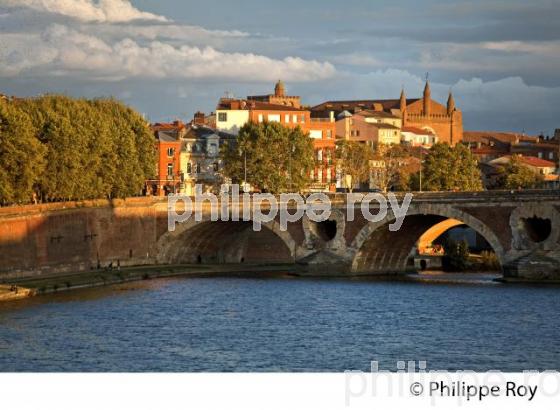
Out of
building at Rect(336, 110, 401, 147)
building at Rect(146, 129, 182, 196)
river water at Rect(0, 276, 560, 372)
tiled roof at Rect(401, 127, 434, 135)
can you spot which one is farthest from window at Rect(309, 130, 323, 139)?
river water at Rect(0, 276, 560, 372)

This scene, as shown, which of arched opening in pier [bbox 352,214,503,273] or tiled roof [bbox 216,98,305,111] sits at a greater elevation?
tiled roof [bbox 216,98,305,111]

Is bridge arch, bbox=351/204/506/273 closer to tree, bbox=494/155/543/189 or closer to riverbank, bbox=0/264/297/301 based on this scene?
riverbank, bbox=0/264/297/301

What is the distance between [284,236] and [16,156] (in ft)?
65.3

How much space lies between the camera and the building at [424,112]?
184125 millimetres

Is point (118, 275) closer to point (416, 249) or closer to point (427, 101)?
point (416, 249)

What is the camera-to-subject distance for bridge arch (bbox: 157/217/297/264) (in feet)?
330

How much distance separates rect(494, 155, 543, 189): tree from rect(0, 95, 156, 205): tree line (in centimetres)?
3775

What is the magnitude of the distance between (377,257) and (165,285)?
53.2 ft

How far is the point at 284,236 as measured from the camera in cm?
9906

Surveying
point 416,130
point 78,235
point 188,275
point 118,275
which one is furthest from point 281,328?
point 416,130

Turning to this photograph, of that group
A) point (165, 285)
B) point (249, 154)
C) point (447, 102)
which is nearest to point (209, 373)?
point (165, 285)

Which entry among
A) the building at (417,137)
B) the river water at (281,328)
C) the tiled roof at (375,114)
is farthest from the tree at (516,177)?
the river water at (281,328)

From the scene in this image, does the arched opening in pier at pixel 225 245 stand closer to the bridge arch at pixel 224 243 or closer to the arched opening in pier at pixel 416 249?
the bridge arch at pixel 224 243

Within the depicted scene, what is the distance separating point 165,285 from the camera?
88688 millimetres
